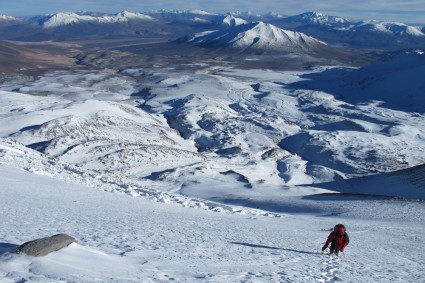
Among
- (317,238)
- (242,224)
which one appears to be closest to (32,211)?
(242,224)

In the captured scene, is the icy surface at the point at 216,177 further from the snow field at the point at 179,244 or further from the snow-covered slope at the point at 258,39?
the snow-covered slope at the point at 258,39

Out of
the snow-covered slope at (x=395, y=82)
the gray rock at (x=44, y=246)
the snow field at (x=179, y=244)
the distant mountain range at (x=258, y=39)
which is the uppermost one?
the distant mountain range at (x=258, y=39)

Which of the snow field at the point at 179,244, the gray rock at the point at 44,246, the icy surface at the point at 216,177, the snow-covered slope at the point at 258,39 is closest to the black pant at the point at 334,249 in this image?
the snow field at the point at 179,244

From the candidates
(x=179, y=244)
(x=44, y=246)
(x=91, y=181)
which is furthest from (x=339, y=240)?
(x=91, y=181)

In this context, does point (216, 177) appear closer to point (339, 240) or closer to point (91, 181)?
point (91, 181)

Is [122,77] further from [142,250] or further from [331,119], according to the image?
[142,250]

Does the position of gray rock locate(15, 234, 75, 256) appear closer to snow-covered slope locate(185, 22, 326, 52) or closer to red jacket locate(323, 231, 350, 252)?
red jacket locate(323, 231, 350, 252)
